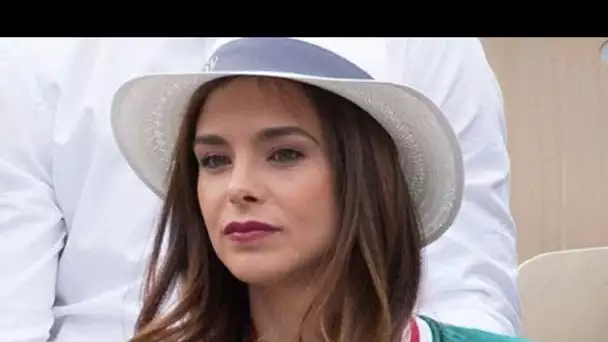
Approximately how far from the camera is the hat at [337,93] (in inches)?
21.3

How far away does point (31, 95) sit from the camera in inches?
32.2

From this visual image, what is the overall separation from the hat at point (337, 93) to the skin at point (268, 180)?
0.06 feet

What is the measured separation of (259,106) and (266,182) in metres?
0.05

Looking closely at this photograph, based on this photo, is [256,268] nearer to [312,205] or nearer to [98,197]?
[312,205]

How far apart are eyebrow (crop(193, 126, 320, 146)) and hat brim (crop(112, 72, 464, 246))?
3 centimetres

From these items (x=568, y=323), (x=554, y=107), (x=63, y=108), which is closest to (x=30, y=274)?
(x=63, y=108)

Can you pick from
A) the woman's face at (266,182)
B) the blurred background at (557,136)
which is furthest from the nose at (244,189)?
the blurred background at (557,136)

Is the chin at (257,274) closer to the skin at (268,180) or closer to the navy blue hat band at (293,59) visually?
the skin at (268,180)

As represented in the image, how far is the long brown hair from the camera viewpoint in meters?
0.55

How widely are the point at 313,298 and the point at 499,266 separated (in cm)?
28

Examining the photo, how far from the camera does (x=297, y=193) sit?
1.73 ft

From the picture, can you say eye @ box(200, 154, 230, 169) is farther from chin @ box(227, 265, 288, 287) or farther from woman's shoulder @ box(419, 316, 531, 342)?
woman's shoulder @ box(419, 316, 531, 342)
